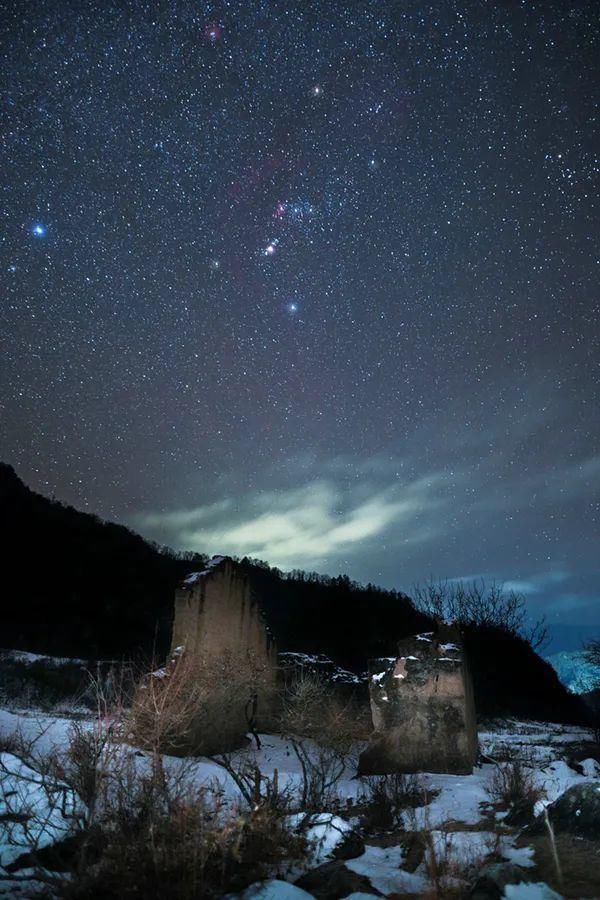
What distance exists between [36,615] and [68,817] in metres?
40.0

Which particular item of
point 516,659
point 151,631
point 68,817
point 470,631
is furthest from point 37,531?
point 68,817

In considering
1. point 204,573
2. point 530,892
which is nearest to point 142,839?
point 530,892

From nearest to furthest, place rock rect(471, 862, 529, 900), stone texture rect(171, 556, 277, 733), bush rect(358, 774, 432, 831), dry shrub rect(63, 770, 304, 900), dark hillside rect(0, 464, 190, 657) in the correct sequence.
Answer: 1. dry shrub rect(63, 770, 304, 900)
2. rock rect(471, 862, 529, 900)
3. bush rect(358, 774, 432, 831)
4. stone texture rect(171, 556, 277, 733)
5. dark hillside rect(0, 464, 190, 657)

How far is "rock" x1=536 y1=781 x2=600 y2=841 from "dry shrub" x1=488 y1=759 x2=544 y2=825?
761 mm

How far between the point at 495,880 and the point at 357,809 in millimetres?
5756

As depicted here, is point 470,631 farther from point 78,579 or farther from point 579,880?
point 579,880

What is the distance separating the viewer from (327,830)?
8.96 metres

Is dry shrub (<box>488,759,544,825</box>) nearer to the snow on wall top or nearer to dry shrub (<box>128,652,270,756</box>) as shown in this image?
dry shrub (<box>128,652,270,756</box>)

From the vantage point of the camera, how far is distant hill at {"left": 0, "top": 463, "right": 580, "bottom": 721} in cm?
4306

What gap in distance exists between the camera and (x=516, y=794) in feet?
37.9

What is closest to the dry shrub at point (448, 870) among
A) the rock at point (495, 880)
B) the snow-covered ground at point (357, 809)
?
the snow-covered ground at point (357, 809)

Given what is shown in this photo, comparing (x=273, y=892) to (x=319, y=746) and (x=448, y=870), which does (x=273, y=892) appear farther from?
(x=319, y=746)

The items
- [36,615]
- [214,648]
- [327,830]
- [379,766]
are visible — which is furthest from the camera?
[36,615]

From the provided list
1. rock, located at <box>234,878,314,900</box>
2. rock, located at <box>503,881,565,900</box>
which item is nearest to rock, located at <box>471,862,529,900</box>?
rock, located at <box>503,881,565,900</box>
